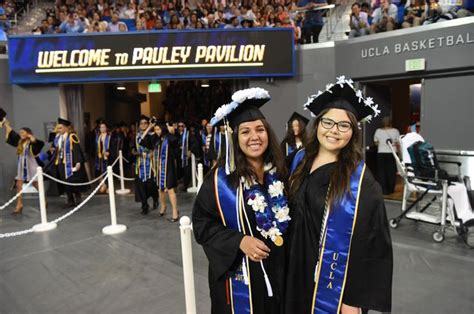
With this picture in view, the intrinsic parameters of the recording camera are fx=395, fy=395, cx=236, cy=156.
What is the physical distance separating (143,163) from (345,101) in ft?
17.3

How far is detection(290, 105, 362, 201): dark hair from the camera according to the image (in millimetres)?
2008

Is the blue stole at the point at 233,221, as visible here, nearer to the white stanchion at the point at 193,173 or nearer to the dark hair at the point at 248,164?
the dark hair at the point at 248,164

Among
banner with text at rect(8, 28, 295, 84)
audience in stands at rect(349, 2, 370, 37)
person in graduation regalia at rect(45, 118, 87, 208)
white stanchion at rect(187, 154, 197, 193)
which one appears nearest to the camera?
person in graduation regalia at rect(45, 118, 87, 208)

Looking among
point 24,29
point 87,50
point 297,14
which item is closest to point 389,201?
point 297,14

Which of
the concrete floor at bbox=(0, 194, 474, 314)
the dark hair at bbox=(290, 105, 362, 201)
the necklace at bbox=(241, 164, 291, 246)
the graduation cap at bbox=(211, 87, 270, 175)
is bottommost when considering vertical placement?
the concrete floor at bbox=(0, 194, 474, 314)

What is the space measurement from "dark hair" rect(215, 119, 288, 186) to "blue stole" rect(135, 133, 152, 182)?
15.5 ft

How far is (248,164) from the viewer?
228 centimetres

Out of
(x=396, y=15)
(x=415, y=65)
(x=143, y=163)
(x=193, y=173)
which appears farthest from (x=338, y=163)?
(x=193, y=173)

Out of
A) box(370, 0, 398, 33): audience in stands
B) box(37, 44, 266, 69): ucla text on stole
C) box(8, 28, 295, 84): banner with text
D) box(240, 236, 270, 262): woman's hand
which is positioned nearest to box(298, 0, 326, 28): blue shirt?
box(8, 28, 295, 84): banner with text

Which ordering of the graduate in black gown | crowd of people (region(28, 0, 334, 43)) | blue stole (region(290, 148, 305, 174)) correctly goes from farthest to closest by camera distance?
crowd of people (region(28, 0, 334, 43)) → the graduate in black gown → blue stole (region(290, 148, 305, 174))

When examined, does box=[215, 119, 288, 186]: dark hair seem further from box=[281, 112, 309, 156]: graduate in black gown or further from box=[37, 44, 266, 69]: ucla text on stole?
box=[37, 44, 266, 69]: ucla text on stole

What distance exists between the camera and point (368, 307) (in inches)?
76.4

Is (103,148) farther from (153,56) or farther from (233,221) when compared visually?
(233,221)

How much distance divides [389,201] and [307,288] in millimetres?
6211
